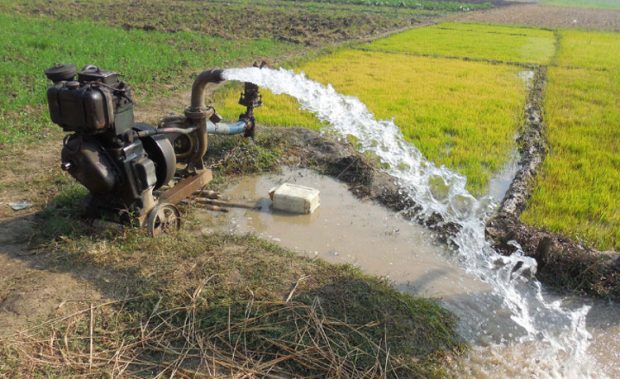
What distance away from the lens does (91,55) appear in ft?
36.4

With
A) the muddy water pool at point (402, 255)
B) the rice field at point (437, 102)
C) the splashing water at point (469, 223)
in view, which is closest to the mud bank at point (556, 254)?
the splashing water at point (469, 223)

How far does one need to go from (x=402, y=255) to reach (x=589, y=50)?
54.1ft

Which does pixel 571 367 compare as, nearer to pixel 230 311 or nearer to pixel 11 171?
pixel 230 311

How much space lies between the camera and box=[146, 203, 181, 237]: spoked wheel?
13.1 ft

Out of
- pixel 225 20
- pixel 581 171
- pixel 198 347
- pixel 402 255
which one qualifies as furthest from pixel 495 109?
pixel 225 20

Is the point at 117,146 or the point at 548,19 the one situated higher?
the point at 117,146

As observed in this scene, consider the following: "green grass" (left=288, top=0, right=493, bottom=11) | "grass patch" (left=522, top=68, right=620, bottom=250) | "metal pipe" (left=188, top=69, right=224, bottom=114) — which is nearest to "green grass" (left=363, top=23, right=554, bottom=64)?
"grass patch" (left=522, top=68, right=620, bottom=250)

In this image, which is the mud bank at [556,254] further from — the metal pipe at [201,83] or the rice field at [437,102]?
the metal pipe at [201,83]

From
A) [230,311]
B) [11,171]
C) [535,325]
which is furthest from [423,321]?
[11,171]

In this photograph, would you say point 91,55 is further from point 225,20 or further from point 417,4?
point 417,4

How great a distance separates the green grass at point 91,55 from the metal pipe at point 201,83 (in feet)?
9.58

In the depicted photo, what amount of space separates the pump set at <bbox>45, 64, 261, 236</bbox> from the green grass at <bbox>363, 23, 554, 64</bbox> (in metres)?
12.2

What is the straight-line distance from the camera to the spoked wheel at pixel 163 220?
13.1 ft

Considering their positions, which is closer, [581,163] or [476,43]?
[581,163]
